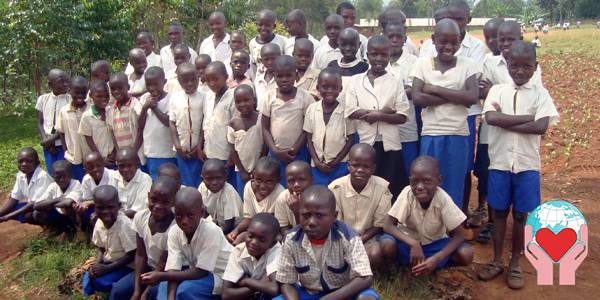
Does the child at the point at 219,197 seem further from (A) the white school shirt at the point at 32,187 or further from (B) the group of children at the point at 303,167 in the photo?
(A) the white school shirt at the point at 32,187

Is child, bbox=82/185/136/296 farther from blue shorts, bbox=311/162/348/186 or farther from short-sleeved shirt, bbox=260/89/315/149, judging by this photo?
blue shorts, bbox=311/162/348/186

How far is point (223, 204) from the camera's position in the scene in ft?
13.0

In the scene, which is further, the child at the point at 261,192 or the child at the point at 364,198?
the child at the point at 261,192

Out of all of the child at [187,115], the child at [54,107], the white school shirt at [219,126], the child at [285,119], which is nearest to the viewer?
the child at [285,119]

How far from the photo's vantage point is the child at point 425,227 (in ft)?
11.1

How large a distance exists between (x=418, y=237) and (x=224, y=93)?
6.60 feet

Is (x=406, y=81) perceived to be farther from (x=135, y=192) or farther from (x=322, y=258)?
(x=135, y=192)

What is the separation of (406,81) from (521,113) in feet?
3.48

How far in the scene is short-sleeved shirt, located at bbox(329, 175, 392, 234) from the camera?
11.9 ft

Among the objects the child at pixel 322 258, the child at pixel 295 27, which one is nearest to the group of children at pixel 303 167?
the child at pixel 322 258

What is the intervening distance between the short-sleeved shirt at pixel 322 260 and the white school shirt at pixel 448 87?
4.34 ft

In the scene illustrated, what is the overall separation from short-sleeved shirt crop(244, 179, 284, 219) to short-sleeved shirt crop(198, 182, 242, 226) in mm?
95

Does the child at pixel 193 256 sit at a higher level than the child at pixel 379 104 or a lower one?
lower

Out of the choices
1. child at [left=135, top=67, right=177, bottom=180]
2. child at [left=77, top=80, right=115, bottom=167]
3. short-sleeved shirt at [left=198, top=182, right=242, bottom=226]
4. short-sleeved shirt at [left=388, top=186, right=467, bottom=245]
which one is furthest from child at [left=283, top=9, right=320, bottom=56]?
short-sleeved shirt at [left=388, top=186, right=467, bottom=245]
